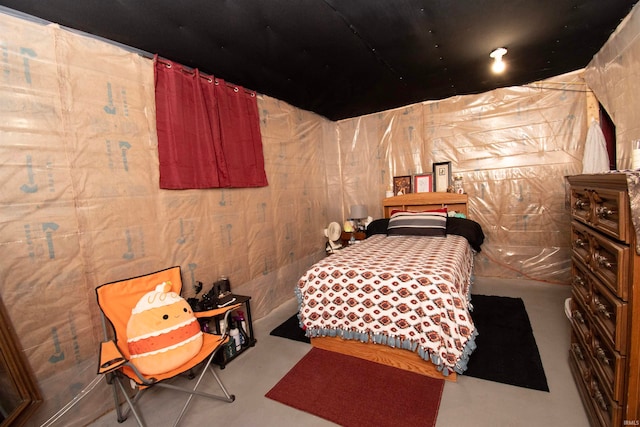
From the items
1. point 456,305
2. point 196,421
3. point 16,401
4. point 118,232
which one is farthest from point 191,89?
point 456,305

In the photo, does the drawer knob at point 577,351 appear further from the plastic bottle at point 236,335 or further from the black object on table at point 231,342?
the plastic bottle at point 236,335

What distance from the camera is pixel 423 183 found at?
3812 millimetres

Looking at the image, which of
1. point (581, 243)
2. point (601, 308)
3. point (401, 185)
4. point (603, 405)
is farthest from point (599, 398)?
point (401, 185)

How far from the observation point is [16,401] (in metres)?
1.33

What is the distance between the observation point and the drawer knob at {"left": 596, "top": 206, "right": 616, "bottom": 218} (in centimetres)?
118

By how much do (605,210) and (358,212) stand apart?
2935 mm

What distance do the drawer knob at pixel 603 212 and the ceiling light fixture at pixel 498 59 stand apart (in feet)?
5.78

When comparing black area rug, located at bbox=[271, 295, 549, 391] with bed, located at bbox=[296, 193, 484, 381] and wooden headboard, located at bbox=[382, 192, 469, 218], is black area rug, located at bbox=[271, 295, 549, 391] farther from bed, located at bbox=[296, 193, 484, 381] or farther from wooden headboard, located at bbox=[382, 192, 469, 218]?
wooden headboard, located at bbox=[382, 192, 469, 218]

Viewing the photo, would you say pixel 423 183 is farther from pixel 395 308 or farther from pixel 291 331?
pixel 291 331

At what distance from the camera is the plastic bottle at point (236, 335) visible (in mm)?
2295

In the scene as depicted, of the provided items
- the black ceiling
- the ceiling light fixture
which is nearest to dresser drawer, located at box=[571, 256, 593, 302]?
the black ceiling

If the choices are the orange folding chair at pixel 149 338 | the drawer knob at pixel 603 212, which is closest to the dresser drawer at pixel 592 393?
the drawer knob at pixel 603 212

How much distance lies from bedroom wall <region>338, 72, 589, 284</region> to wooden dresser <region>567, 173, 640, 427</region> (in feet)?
5.95

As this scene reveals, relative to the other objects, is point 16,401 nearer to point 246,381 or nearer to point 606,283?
point 246,381
